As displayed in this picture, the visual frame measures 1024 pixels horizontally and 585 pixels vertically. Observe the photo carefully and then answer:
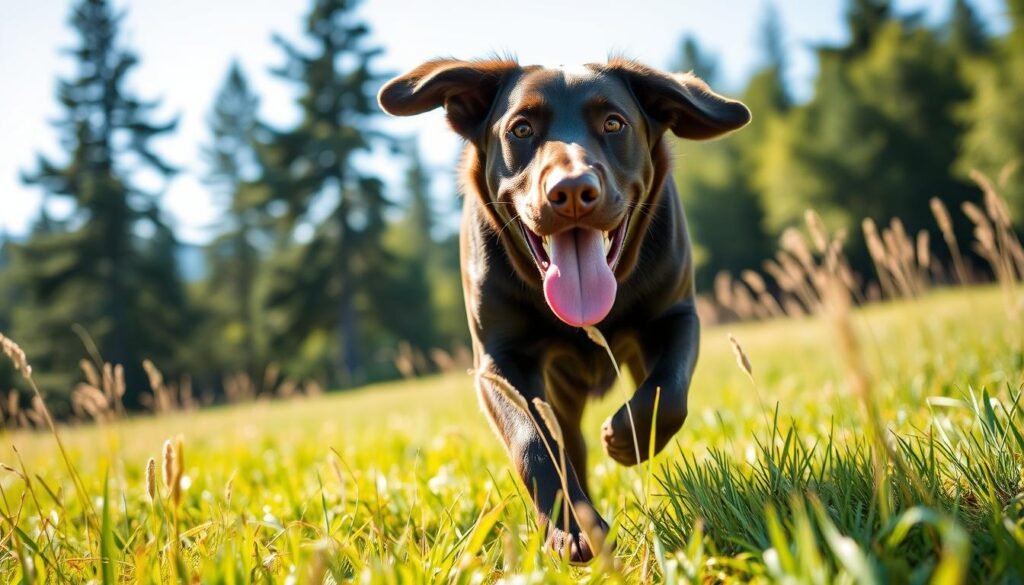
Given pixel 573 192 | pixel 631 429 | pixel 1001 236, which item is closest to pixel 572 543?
pixel 631 429

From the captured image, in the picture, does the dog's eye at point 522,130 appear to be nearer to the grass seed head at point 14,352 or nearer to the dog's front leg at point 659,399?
the dog's front leg at point 659,399

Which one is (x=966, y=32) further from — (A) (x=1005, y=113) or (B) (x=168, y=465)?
(B) (x=168, y=465)

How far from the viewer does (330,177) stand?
31688 millimetres

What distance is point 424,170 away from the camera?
5009 cm

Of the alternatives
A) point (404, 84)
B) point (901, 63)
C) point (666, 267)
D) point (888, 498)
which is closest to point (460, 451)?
point (666, 267)

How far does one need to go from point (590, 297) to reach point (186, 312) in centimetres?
3323

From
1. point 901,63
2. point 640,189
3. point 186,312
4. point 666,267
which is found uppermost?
point 901,63

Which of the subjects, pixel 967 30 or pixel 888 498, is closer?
pixel 888 498

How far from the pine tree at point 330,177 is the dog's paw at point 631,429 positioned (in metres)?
28.7

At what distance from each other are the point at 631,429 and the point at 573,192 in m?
0.79

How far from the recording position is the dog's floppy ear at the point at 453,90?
9.86 feet

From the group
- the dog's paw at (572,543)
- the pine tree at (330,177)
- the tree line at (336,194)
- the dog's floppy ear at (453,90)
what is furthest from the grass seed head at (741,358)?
the pine tree at (330,177)

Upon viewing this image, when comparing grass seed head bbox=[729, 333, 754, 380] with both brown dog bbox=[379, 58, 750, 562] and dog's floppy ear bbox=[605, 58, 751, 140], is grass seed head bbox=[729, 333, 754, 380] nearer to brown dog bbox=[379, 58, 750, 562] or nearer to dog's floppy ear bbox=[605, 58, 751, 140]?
brown dog bbox=[379, 58, 750, 562]

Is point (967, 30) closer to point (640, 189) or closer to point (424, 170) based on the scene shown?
point (424, 170)
